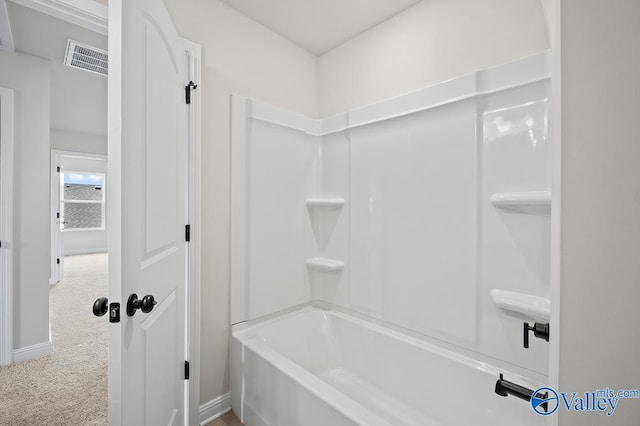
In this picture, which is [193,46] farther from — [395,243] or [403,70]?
[395,243]

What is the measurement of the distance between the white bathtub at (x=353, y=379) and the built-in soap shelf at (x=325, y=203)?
845mm

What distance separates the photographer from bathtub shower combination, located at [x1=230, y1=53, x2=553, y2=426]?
1328 mm

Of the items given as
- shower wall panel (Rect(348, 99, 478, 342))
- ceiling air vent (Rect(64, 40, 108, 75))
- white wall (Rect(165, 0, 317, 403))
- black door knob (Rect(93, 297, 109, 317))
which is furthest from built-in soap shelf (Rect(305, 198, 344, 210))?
ceiling air vent (Rect(64, 40, 108, 75))

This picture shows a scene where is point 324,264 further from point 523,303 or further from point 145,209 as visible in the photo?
point 145,209

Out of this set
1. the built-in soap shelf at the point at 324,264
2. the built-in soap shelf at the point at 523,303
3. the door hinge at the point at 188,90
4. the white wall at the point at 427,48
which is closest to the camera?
the built-in soap shelf at the point at 523,303

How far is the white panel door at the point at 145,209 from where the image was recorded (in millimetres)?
860

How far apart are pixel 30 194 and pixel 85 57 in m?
1.29

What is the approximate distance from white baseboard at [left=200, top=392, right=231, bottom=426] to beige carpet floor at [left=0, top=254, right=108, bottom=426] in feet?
2.01

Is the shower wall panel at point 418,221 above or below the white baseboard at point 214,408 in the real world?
above

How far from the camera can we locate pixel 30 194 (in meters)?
2.35

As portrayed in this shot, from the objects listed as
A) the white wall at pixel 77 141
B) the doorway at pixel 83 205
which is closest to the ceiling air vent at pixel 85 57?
the white wall at pixel 77 141

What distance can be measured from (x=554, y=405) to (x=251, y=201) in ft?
5.77

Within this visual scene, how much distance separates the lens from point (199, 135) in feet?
5.42

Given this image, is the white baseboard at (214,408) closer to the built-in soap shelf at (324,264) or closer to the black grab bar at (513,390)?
the built-in soap shelf at (324,264)
